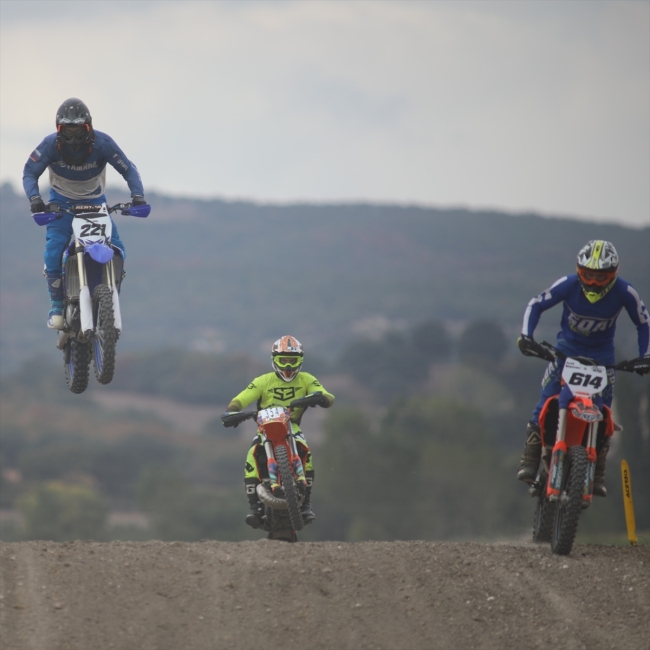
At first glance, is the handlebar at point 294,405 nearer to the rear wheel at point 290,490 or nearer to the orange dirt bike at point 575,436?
the rear wheel at point 290,490

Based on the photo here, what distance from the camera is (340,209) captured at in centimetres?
17500

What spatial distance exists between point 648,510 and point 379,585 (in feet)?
175

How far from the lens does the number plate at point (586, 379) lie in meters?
12.0

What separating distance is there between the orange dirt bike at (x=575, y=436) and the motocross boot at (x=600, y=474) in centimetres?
16

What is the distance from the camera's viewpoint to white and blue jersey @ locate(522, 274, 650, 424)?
1224cm

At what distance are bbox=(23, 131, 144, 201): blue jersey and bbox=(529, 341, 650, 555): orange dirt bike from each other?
5281 mm

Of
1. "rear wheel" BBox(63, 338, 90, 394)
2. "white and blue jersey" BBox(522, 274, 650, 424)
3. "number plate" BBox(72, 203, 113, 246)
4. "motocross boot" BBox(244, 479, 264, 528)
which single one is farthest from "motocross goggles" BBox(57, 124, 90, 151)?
"white and blue jersey" BBox(522, 274, 650, 424)

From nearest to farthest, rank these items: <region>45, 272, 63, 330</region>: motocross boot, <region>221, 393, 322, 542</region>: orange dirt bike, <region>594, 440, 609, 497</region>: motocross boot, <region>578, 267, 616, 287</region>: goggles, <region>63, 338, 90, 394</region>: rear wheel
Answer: <region>578, 267, 616, 287</region>: goggles, <region>594, 440, 609, 497</region>: motocross boot, <region>221, 393, 322, 542</region>: orange dirt bike, <region>45, 272, 63, 330</region>: motocross boot, <region>63, 338, 90, 394</region>: rear wheel

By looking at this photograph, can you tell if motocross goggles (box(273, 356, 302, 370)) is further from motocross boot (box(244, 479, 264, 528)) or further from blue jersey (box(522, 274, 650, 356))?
blue jersey (box(522, 274, 650, 356))

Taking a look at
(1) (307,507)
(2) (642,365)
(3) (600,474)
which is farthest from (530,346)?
(1) (307,507)

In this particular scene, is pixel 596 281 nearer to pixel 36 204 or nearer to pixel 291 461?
pixel 291 461

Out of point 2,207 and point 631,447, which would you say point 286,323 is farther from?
point 2,207

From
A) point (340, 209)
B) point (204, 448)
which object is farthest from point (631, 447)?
point (340, 209)

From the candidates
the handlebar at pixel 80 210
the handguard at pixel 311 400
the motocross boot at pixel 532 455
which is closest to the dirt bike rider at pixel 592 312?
the motocross boot at pixel 532 455
